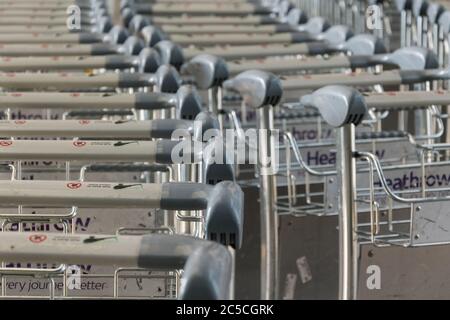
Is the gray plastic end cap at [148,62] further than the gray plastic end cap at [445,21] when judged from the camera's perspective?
No

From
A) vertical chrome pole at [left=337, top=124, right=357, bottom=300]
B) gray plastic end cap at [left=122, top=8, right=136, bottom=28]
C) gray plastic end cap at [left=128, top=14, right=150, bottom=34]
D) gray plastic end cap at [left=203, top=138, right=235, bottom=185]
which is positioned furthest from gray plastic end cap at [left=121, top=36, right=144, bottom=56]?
gray plastic end cap at [left=203, top=138, right=235, bottom=185]

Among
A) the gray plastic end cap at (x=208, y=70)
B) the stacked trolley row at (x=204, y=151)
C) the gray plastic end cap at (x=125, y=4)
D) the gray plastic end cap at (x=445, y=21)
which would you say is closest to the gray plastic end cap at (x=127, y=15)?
the gray plastic end cap at (x=125, y=4)

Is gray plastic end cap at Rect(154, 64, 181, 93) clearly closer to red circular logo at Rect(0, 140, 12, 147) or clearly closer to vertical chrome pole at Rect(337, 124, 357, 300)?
vertical chrome pole at Rect(337, 124, 357, 300)

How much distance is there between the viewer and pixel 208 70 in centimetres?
435

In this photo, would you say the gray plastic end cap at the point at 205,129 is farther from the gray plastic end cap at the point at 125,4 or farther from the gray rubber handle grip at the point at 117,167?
the gray plastic end cap at the point at 125,4

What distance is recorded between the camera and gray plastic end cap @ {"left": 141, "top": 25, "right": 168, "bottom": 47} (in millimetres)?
5614

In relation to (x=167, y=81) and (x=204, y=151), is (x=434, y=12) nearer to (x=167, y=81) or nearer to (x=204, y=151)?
(x=167, y=81)

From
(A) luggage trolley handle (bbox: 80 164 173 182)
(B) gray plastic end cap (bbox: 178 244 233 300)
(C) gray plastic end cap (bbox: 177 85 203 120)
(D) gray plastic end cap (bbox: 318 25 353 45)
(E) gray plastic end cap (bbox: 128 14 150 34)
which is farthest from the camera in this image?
(E) gray plastic end cap (bbox: 128 14 150 34)

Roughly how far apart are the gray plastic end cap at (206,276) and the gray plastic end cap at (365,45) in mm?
3419

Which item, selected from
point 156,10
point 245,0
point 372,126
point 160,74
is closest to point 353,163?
point 160,74

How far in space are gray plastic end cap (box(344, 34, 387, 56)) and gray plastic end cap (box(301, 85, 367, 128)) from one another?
1.66 m

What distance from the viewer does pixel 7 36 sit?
5.50 metres

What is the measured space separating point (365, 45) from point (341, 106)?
6.21ft

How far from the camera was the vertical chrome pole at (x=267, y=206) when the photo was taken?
12.3ft
